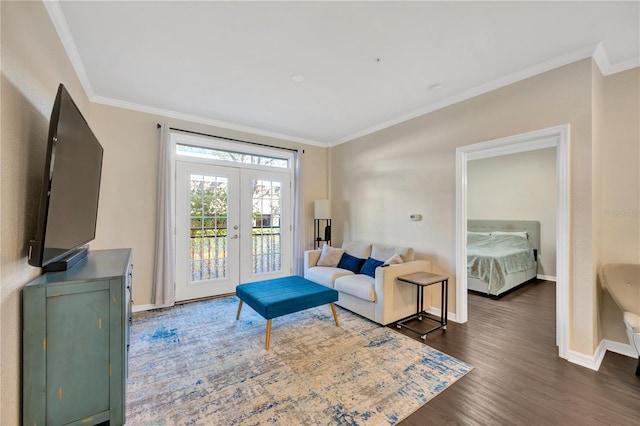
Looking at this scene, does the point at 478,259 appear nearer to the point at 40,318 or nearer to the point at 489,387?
the point at 489,387

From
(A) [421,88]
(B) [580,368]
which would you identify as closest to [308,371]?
(B) [580,368]

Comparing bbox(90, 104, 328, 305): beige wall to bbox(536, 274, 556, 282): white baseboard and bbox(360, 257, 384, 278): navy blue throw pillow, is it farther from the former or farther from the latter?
bbox(536, 274, 556, 282): white baseboard

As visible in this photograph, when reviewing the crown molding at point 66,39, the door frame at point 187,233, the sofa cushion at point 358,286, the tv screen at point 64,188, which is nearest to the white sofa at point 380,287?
the sofa cushion at point 358,286

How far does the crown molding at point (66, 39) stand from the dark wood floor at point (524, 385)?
142 inches

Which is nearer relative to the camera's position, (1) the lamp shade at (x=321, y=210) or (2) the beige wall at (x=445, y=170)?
(2) the beige wall at (x=445, y=170)

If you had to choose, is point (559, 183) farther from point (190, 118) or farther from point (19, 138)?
point (190, 118)

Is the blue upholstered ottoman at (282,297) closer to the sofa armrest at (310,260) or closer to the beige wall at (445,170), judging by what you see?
the sofa armrest at (310,260)

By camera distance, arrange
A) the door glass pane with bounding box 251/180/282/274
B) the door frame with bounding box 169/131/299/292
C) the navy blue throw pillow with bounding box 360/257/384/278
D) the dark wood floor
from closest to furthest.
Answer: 1. the dark wood floor
2. the navy blue throw pillow with bounding box 360/257/384/278
3. the door frame with bounding box 169/131/299/292
4. the door glass pane with bounding box 251/180/282/274

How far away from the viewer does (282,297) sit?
2748 millimetres

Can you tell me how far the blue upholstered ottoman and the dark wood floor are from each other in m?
1.11

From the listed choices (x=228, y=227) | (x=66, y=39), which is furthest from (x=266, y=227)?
(x=66, y=39)

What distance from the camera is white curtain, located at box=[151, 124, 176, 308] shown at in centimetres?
359

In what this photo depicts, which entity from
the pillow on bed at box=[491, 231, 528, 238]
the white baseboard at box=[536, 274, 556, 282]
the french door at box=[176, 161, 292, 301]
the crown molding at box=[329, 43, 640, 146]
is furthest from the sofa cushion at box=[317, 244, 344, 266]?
the white baseboard at box=[536, 274, 556, 282]

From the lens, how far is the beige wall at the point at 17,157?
3.99 ft
